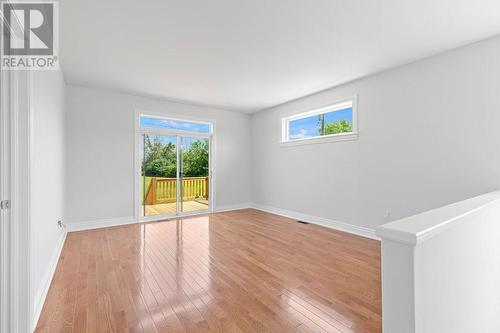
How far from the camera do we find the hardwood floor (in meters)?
1.78

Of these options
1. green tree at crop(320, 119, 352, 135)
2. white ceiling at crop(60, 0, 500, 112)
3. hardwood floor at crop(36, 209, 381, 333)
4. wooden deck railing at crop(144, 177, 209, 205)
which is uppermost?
white ceiling at crop(60, 0, 500, 112)

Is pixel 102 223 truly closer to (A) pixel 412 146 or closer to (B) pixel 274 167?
(B) pixel 274 167

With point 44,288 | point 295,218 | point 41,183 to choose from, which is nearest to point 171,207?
point 295,218

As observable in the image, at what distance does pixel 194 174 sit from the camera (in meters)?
5.68

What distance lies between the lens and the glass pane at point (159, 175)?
5027mm

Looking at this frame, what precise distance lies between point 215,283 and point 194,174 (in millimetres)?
3627

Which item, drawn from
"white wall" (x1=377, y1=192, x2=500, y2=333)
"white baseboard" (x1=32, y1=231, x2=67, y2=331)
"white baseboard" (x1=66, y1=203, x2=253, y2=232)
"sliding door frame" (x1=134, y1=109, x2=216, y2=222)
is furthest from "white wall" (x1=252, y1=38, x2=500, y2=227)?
"white baseboard" (x1=32, y1=231, x2=67, y2=331)

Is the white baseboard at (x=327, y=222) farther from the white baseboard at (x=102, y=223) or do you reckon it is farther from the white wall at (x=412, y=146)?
the white baseboard at (x=102, y=223)

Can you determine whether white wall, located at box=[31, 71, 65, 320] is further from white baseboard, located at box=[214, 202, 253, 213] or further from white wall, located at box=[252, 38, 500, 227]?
white wall, located at box=[252, 38, 500, 227]

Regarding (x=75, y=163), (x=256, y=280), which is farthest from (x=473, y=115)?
(x=75, y=163)

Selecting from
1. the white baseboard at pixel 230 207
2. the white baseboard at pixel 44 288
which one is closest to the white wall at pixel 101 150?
the white baseboard at pixel 44 288

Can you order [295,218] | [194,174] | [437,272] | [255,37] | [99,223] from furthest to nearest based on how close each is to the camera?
1. [194,174]
2. [295,218]
3. [99,223]
4. [255,37]
5. [437,272]

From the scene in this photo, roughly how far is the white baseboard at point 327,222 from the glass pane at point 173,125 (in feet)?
8.62

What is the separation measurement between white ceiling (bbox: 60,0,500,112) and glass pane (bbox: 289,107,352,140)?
670 mm
